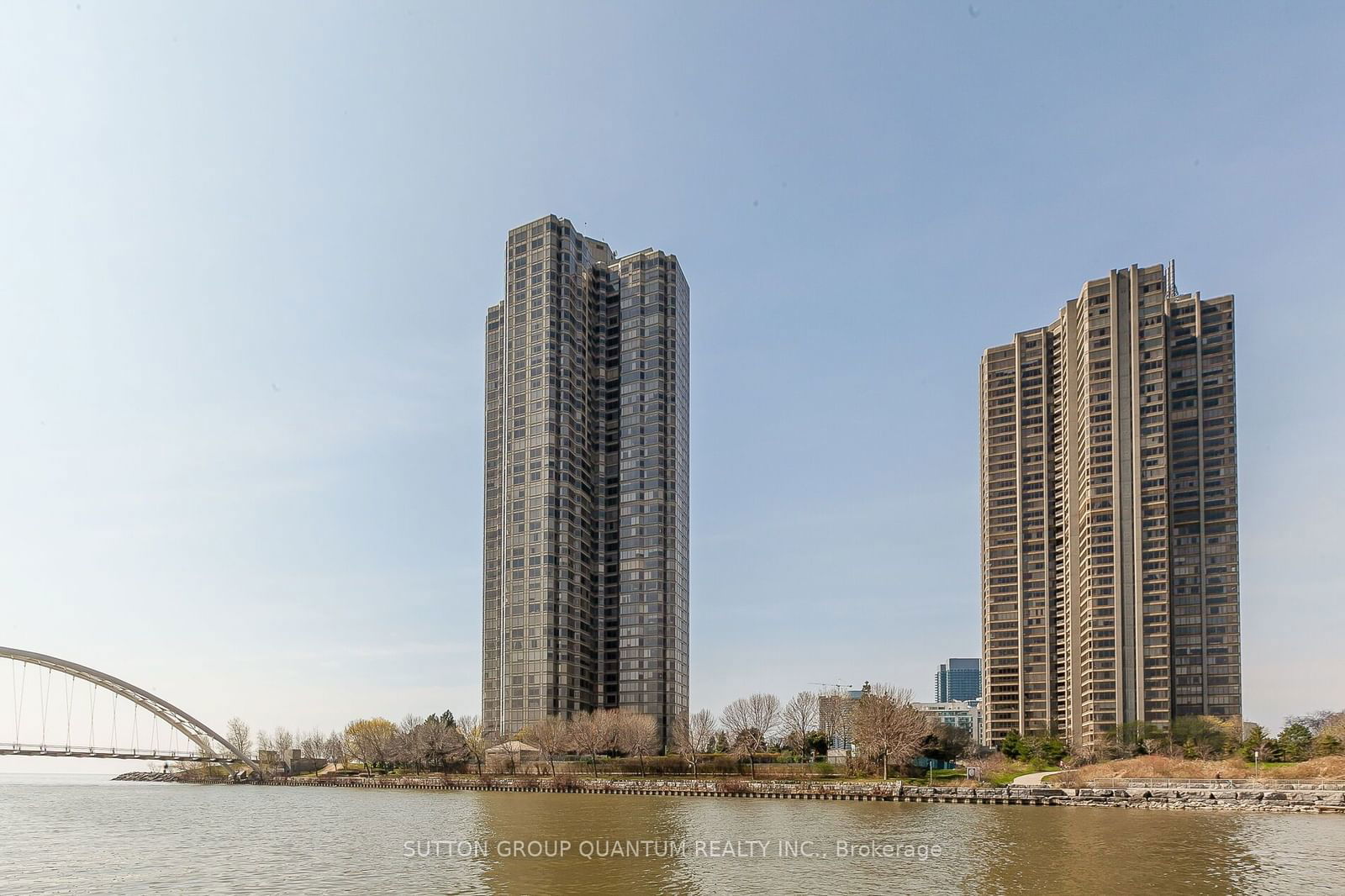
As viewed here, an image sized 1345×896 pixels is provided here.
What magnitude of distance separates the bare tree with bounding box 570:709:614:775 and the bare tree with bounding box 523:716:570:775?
1.41 meters

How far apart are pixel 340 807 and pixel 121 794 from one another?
67.5 m

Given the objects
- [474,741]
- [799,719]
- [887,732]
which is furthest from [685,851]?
[474,741]

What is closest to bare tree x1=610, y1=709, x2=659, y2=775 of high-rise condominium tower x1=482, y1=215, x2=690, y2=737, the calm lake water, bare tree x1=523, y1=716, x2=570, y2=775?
bare tree x1=523, y1=716, x2=570, y2=775

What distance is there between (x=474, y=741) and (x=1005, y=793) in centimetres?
10575

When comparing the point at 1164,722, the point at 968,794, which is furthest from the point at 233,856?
the point at 1164,722

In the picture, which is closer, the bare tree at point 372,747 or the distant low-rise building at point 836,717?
the distant low-rise building at point 836,717

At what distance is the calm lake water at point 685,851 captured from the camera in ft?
156

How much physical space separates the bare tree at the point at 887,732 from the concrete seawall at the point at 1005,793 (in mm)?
9131

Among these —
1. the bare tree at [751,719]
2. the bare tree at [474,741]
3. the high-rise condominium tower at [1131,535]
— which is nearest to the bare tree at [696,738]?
the bare tree at [751,719]

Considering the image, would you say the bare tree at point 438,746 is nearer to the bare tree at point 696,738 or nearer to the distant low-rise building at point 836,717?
the bare tree at point 696,738

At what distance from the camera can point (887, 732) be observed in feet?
387

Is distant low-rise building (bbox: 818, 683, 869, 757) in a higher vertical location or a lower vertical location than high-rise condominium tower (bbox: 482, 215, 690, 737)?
lower

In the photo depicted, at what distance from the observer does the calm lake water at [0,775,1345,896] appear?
47562 millimetres

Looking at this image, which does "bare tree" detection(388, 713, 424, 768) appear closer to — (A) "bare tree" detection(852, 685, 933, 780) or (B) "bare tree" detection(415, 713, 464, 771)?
(B) "bare tree" detection(415, 713, 464, 771)
